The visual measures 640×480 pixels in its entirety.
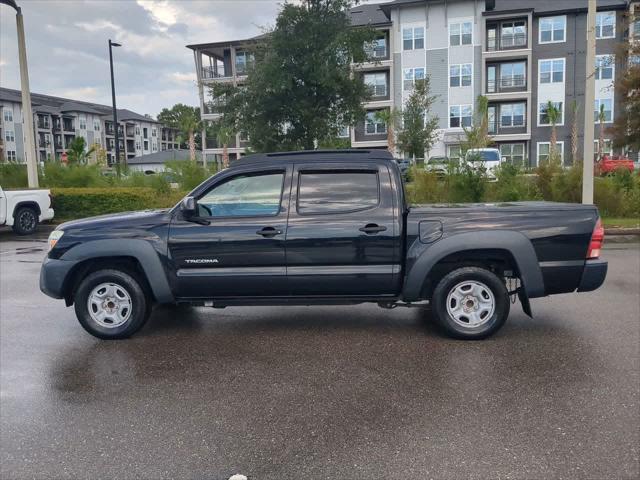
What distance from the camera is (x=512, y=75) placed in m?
46.3

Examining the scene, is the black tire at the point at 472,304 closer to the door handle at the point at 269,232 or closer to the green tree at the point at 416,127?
the door handle at the point at 269,232

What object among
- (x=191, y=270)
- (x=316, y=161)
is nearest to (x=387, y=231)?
(x=316, y=161)

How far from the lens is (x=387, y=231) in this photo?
5.48 m

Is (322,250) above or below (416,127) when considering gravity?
below

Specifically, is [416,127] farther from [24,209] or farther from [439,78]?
[24,209]

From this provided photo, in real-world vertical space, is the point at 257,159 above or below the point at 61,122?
below

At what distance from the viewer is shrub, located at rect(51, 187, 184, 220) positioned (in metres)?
18.3

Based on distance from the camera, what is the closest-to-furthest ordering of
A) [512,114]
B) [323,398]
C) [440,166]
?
1. [323,398]
2. [440,166]
3. [512,114]

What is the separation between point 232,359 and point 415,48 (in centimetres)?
4584

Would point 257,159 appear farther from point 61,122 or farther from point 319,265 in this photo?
point 61,122

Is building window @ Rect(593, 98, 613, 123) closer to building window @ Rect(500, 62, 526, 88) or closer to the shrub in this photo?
building window @ Rect(500, 62, 526, 88)

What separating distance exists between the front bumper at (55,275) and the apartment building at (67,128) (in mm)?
71496

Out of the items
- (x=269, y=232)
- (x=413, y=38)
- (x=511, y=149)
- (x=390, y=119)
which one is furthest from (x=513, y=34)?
(x=269, y=232)

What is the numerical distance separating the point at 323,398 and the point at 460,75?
4596cm
